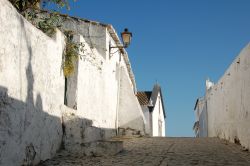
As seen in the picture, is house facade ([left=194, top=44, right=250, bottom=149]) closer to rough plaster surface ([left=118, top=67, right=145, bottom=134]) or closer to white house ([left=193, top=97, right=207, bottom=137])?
rough plaster surface ([left=118, top=67, right=145, bottom=134])

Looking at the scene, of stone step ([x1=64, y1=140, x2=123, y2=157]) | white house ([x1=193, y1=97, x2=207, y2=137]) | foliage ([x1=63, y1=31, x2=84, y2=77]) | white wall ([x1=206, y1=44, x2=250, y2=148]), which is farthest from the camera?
white house ([x1=193, y1=97, x2=207, y2=137])

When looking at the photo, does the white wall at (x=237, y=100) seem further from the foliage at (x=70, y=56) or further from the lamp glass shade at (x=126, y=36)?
the foliage at (x=70, y=56)

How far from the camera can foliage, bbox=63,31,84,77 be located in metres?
9.53

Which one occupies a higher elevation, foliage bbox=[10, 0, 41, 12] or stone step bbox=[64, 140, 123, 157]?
foliage bbox=[10, 0, 41, 12]

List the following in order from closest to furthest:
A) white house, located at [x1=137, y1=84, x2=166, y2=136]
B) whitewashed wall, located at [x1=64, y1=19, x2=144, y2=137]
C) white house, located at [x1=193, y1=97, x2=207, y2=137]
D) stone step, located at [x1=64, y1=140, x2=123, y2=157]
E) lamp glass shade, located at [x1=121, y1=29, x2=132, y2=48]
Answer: stone step, located at [x1=64, y1=140, x2=123, y2=157]
whitewashed wall, located at [x1=64, y1=19, x2=144, y2=137]
lamp glass shade, located at [x1=121, y1=29, x2=132, y2=48]
white house, located at [x1=193, y1=97, x2=207, y2=137]
white house, located at [x1=137, y1=84, x2=166, y2=136]

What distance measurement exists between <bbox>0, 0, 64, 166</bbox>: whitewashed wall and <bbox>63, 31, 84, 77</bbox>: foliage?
58 centimetres

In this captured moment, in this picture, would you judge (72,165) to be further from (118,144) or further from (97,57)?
(97,57)

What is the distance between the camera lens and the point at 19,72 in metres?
6.53

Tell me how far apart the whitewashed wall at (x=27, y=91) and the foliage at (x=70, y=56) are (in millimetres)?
576

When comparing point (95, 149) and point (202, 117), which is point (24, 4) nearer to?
point (95, 149)

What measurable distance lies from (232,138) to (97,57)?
510 centimetres

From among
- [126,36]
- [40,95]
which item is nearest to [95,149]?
[40,95]

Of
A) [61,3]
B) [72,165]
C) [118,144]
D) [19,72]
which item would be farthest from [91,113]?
[19,72]

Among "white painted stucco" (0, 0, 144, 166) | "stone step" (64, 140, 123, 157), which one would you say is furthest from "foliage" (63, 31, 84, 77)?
"stone step" (64, 140, 123, 157)
